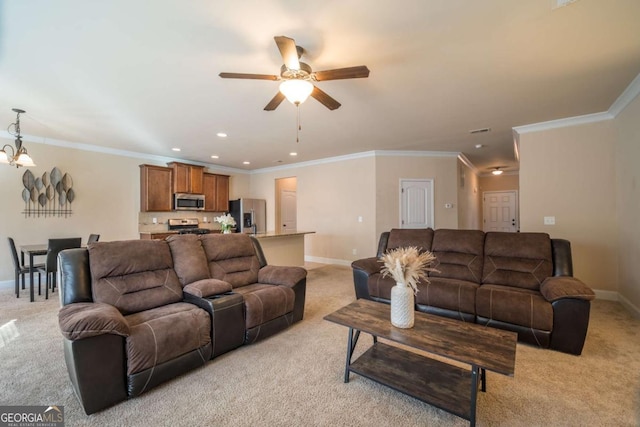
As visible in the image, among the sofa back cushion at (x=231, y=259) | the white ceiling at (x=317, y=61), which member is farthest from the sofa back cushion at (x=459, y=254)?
the sofa back cushion at (x=231, y=259)

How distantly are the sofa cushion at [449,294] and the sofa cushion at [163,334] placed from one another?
2242 millimetres

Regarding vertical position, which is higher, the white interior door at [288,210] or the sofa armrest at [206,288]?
the white interior door at [288,210]

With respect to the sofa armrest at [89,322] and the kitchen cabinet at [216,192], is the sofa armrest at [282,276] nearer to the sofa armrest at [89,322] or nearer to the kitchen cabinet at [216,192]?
the sofa armrest at [89,322]

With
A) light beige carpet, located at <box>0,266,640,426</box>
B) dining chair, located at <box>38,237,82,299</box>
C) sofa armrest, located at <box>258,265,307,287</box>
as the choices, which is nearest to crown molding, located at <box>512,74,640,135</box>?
light beige carpet, located at <box>0,266,640,426</box>

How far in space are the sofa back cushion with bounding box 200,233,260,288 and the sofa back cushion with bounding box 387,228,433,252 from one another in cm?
190

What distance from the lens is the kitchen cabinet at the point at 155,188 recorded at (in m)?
5.94

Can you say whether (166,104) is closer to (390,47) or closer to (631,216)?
(390,47)

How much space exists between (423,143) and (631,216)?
3027 millimetres

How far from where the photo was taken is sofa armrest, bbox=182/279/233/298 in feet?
7.89

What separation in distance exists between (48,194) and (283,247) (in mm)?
4326

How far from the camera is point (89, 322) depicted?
5.35 ft

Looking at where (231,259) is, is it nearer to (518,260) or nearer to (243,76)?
(243,76)

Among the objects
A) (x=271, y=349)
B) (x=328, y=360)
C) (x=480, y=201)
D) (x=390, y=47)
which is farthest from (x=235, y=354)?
(x=480, y=201)

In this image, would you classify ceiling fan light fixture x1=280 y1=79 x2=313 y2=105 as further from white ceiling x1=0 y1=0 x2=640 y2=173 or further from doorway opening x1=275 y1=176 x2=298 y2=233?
doorway opening x1=275 y1=176 x2=298 y2=233
